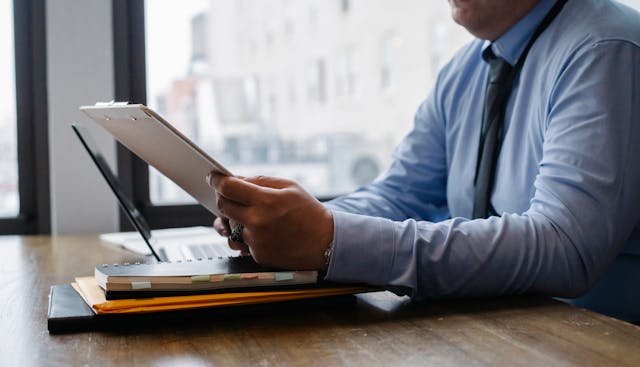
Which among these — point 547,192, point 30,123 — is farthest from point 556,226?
point 30,123

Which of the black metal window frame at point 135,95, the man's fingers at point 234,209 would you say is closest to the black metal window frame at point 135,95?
the black metal window frame at point 135,95

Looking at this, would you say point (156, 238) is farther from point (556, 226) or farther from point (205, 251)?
point (556, 226)

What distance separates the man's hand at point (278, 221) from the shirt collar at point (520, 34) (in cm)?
63

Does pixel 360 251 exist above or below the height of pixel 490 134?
below

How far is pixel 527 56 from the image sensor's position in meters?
1.20

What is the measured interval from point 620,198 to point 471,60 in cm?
58

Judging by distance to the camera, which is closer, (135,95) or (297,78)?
(135,95)

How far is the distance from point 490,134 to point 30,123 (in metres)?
1.27

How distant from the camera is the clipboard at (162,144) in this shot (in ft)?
2.55

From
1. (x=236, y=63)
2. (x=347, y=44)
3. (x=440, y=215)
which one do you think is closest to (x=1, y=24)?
(x=236, y=63)

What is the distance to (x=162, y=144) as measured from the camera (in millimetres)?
869

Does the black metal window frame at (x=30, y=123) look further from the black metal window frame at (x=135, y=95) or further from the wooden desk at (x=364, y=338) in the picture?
the wooden desk at (x=364, y=338)

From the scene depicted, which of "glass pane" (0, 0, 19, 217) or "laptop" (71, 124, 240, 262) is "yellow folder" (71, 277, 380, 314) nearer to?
"laptop" (71, 124, 240, 262)

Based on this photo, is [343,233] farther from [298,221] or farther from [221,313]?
[221,313]
